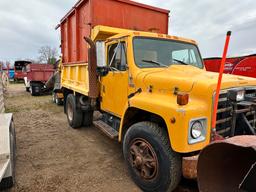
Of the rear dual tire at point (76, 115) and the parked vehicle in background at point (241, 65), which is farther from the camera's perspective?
the parked vehicle in background at point (241, 65)

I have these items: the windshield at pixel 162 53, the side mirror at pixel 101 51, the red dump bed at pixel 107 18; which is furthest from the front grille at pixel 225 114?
the red dump bed at pixel 107 18

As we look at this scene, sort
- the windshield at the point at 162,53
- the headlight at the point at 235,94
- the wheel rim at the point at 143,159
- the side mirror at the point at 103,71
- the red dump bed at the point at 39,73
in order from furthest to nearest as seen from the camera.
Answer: the red dump bed at the point at 39,73 → the side mirror at the point at 103,71 → the windshield at the point at 162,53 → the wheel rim at the point at 143,159 → the headlight at the point at 235,94

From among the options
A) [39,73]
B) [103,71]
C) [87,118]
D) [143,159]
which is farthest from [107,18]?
[39,73]

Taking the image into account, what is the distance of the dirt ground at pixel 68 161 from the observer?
10.8ft

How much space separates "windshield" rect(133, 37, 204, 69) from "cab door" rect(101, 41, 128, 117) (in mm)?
271

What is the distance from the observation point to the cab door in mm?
3754

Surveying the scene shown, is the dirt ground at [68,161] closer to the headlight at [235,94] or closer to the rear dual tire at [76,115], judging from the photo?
the rear dual tire at [76,115]

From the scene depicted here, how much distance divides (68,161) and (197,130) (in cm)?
279

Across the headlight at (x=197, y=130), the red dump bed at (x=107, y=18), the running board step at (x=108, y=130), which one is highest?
the red dump bed at (x=107, y=18)

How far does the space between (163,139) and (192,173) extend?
Answer: 528mm

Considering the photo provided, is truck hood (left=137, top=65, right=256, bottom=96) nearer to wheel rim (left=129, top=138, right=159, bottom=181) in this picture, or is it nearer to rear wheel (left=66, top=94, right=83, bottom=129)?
wheel rim (left=129, top=138, right=159, bottom=181)

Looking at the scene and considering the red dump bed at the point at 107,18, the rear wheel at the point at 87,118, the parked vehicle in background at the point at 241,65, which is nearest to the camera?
the red dump bed at the point at 107,18

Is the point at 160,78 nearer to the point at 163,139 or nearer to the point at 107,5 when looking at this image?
the point at 163,139

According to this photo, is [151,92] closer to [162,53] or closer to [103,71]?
[162,53]
